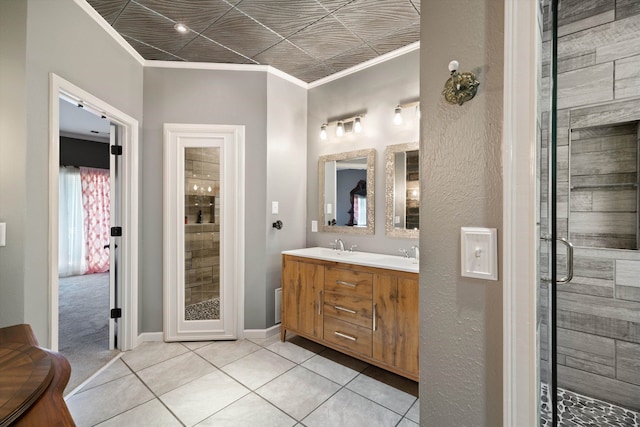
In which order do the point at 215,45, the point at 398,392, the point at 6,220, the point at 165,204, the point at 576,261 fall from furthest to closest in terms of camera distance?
the point at 165,204
the point at 215,45
the point at 398,392
the point at 576,261
the point at 6,220

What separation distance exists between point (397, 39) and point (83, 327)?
167 inches

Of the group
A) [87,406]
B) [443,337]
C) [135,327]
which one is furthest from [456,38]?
[135,327]

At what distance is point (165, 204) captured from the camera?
2.86 metres

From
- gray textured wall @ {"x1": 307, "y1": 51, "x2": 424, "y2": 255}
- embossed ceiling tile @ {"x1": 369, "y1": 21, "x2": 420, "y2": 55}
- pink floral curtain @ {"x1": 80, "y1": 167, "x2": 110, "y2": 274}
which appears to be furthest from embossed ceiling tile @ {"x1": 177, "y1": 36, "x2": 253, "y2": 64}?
pink floral curtain @ {"x1": 80, "y1": 167, "x2": 110, "y2": 274}

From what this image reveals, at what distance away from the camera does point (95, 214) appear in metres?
5.80

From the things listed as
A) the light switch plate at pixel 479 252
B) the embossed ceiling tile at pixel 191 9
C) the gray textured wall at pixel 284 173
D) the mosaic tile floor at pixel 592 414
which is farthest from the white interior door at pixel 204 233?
the mosaic tile floor at pixel 592 414

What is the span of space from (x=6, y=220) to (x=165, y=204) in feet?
4.07

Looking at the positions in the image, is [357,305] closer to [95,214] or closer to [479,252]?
[479,252]

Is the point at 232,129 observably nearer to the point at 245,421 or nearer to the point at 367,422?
the point at 245,421

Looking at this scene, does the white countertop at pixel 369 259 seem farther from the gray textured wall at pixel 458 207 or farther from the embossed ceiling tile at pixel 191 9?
the embossed ceiling tile at pixel 191 9

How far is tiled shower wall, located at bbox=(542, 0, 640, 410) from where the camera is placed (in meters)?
1.75

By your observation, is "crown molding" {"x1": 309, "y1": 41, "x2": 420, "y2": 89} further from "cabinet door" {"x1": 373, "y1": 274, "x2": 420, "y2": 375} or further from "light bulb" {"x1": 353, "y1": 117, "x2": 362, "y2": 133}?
"cabinet door" {"x1": 373, "y1": 274, "x2": 420, "y2": 375}

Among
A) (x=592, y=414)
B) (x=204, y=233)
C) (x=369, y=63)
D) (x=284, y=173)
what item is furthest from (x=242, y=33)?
(x=592, y=414)

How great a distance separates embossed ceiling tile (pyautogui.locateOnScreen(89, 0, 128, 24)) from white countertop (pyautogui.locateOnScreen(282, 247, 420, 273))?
224 centimetres
